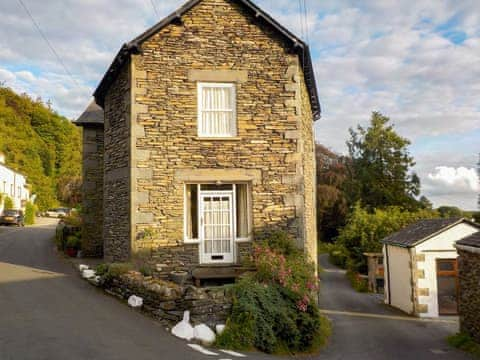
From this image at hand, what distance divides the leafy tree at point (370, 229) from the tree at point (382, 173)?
9060 millimetres

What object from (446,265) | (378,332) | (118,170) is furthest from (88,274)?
(446,265)

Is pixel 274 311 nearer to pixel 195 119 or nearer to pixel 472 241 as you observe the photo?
pixel 195 119

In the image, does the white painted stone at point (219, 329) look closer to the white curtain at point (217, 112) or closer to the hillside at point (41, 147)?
the white curtain at point (217, 112)

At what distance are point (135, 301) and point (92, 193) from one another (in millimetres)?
9890

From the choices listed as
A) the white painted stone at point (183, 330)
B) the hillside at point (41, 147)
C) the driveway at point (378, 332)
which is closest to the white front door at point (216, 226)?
the white painted stone at point (183, 330)

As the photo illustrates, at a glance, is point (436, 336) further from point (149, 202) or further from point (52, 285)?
point (52, 285)

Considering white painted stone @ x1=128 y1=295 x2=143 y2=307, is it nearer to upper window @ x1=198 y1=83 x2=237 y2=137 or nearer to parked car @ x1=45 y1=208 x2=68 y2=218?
upper window @ x1=198 y1=83 x2=237 y2=137

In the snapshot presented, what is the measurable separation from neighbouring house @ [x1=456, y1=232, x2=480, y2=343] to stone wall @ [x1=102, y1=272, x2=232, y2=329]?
24.2 ft

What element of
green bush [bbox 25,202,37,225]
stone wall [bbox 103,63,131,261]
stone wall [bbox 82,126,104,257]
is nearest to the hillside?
green bush [bbox 25,202,37,225]

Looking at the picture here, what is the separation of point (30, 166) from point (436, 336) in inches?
1858

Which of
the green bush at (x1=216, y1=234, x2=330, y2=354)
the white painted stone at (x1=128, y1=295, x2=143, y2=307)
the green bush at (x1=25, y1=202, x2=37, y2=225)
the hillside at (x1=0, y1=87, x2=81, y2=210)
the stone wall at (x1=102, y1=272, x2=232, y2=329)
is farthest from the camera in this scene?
the hillside at (x1=0, y1=87, x2=81, y2=210)

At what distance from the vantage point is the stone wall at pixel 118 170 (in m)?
13.5

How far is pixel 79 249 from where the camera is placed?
19.6 meters

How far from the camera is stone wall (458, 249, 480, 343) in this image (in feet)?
42.8
